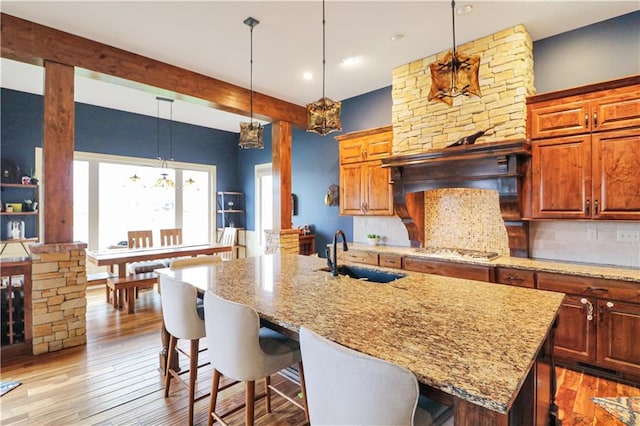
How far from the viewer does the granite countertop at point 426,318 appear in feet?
3.37

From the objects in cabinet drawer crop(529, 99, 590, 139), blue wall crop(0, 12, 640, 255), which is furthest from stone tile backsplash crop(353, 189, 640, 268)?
blue wall crop(0, 12, 640, 255)

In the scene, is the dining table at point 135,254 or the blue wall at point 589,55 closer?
the blue wall at point 589,55

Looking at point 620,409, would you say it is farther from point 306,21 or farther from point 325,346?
point 306,21

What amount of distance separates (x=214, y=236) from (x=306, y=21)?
5475 millimetres

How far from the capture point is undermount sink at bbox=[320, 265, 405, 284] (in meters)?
2.53

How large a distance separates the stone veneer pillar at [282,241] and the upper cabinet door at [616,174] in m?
3.82

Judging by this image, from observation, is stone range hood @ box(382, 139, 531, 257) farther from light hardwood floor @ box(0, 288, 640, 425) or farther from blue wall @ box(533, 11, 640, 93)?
light hardwood floor @ box(0, 288, 640, 425)

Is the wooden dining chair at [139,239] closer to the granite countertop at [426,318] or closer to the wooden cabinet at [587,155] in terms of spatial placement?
the granite countertop at [426,318]

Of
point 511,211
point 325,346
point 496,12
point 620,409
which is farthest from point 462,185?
point 325,346

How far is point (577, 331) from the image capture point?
2.83 metres

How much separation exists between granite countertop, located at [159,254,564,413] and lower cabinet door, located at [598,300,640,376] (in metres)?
1.29

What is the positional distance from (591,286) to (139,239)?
6.14 metres

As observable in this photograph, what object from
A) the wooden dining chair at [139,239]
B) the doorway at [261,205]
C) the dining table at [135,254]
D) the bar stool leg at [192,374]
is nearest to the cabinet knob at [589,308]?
the bar stool leg at [192,374]


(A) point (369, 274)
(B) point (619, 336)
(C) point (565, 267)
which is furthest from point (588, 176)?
(A) point (369, 274)
